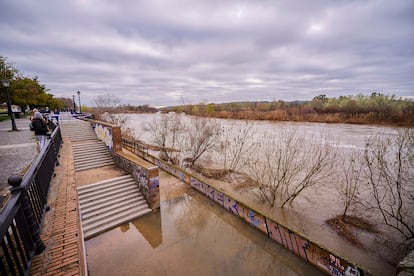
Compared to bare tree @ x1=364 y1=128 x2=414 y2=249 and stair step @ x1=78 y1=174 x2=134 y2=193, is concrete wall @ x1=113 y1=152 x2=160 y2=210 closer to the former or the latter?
stair step @ x1=78 y1=174 x2=134 y2=193

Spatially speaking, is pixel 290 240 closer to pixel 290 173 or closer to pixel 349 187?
pixel 290 173

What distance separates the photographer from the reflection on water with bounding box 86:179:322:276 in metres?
5.55

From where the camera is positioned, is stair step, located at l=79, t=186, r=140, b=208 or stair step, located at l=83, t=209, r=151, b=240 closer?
stair step, located at l=83, t=209, r=151, b=240

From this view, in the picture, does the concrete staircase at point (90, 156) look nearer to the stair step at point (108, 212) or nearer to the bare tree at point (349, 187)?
the stair step at point (108, 212)

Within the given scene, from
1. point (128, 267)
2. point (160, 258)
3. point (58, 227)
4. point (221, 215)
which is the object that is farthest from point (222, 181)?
point (58, 227)

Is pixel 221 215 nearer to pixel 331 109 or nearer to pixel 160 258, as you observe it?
pixel 160 258

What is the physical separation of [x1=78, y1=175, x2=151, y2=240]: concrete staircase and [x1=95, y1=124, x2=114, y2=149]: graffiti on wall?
3.54 metres

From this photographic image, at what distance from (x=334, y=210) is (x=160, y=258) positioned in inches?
344

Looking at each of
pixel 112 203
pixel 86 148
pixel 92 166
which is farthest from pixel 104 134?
pixel 112 203

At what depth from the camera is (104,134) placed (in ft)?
41.3

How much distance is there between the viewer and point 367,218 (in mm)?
8156

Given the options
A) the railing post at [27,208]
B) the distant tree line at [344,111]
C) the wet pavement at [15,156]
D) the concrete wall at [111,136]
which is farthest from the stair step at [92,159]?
the distant tree line at [344,111]

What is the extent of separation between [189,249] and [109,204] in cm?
451

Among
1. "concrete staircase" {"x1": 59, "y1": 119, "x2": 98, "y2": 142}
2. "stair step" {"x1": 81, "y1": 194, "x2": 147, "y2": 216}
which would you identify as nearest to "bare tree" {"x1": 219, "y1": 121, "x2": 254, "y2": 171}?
"stair step" {"x1": 81, "y1": 194, "x2": 147, "y2": 216}
